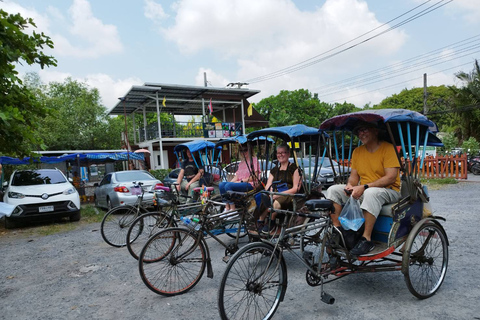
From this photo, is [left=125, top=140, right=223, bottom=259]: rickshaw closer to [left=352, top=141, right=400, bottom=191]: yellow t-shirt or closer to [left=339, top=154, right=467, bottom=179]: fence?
[left=352, top=141, right=400, bottom=191]: yellow t-shirt

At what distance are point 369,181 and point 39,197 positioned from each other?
8.19 m

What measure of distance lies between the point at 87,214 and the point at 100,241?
427cm

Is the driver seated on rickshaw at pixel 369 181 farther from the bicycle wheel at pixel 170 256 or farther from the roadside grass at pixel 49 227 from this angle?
the roadside grass at pixel 49 227

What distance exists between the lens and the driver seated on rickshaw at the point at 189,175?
21.5 ft

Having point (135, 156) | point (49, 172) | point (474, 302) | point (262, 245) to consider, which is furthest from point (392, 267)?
point (135, 156)

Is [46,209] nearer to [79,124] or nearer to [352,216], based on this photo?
[352,216]

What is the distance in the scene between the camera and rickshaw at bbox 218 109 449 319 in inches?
116

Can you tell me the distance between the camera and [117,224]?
19.8 feet

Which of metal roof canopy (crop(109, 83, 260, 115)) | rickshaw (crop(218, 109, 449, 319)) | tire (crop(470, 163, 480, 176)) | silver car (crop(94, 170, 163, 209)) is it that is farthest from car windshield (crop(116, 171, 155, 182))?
tire (crop(470, 163, 480, 176))

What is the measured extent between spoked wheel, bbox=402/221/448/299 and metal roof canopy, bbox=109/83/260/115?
58.4ft

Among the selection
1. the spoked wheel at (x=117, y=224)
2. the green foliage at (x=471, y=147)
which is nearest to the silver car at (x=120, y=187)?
the spoked wheel at (x=117, y=224)

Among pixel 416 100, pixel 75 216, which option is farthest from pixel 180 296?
pixel 416 100

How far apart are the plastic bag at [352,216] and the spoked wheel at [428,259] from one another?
2.09 feet

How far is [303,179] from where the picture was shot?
4.61m
